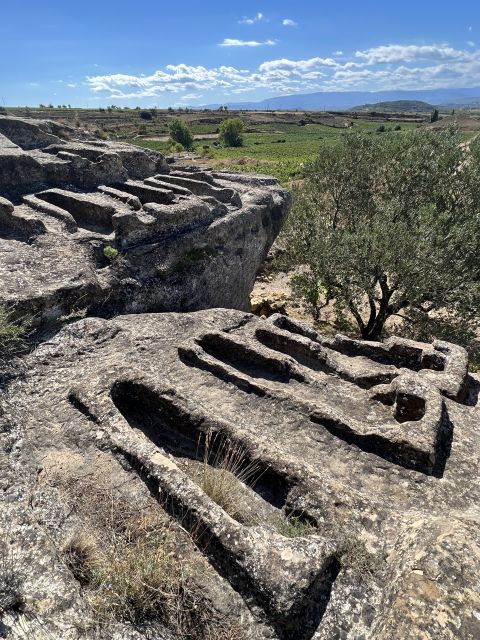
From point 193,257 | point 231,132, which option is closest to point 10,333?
point 193,257

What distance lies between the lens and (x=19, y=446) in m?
7.70

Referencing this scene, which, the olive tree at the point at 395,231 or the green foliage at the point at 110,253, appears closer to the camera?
the green foliage at the point at 110,253

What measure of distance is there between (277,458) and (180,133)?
8920 cm

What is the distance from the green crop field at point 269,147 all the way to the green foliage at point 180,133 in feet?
8.53

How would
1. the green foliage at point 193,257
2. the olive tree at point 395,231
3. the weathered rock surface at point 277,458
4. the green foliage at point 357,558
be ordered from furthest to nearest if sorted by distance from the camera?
the olive tree at point 395,231 → the green foliage at point 193,257 → the green foliage at point 357,558 → the weathered rock surface at point 277,458

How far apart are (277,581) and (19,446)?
5.02 metres

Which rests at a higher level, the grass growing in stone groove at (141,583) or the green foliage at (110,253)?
the green foliage at (110,253)

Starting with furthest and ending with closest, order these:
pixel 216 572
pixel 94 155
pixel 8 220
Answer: pixel 94 155 < pixel 8 220 < pixel 216 572

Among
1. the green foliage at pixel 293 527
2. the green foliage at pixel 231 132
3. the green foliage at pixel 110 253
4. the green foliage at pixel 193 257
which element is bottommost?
the green foliage at pixel 293 527

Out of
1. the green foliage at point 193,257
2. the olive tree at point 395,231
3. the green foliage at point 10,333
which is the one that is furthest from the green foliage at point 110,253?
the olive tree at point 395,231

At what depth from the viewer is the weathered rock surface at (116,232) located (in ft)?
39.0

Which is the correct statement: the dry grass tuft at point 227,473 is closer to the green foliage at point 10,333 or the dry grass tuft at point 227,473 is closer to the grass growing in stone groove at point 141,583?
the grass growing in stone groove at point 141,583

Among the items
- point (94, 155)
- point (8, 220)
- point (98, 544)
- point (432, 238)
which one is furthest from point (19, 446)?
point (94, 155)

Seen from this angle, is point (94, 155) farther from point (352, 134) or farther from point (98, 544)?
point (98, 544)
